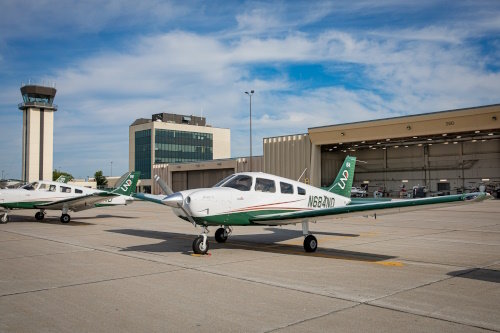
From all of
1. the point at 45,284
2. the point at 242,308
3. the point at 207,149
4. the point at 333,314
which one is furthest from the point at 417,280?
the point at 207,149

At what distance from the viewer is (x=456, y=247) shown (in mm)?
12047

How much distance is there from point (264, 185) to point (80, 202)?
12.9 metres

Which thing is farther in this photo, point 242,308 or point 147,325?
point 242,308

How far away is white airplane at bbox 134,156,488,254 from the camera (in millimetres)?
9930

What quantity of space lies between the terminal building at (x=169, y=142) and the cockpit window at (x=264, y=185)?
74.9 meters

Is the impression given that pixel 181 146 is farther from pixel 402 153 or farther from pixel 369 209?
pixel 369 209

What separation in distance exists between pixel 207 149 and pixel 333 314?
326 ft

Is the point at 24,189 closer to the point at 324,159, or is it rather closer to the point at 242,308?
the point at 242,308

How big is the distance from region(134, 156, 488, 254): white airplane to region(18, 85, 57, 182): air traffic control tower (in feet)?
276

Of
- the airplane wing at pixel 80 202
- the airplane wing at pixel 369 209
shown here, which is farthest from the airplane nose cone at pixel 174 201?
the airplane wing at pixel 80 202

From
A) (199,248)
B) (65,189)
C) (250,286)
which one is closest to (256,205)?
(199,248)

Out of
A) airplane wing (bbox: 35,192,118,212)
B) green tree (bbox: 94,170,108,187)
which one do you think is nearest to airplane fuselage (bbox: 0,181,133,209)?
airplane wing (bbox: 35,192,118,212)

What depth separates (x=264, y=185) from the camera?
11.6 m

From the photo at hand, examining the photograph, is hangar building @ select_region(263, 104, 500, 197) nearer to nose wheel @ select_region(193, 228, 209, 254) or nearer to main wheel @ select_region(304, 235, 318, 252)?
main wheel @ select_region(304, 235, 318, 252)
